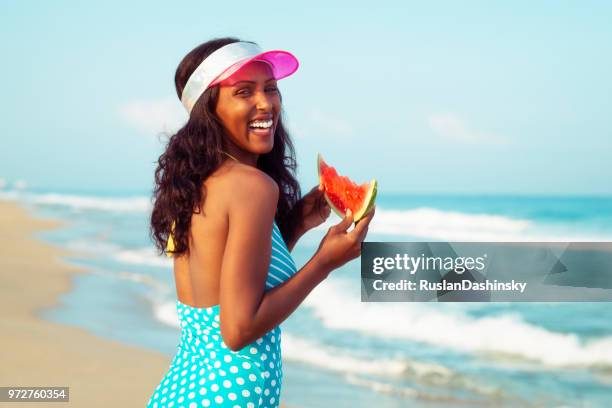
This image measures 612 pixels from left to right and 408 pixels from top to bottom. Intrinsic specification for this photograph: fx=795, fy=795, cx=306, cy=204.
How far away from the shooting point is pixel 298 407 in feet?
18.5

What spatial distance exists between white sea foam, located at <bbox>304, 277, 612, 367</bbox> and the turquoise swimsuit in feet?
19.6

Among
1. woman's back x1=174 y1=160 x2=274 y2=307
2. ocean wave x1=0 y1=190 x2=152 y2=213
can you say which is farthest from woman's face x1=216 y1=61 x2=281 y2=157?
ocean wave x1=0 y1=190 x2=152 y2=213

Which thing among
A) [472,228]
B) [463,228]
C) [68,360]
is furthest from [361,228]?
[472,228]

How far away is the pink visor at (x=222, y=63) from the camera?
82.9 inches

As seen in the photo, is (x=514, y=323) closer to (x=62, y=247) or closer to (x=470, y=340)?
(x=470, y=340)

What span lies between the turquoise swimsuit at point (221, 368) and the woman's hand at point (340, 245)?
5.2 inches

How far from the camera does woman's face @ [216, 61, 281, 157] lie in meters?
2.13

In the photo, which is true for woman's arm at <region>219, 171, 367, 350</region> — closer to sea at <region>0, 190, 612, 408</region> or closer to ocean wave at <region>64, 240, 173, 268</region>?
sea at <region>0, 190, 612, 408</region>

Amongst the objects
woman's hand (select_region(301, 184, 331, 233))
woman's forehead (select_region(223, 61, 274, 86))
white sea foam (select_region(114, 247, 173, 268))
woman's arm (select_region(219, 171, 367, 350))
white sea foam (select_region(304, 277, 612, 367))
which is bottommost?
woman's arm (select_region(219, 171, 367, 350))

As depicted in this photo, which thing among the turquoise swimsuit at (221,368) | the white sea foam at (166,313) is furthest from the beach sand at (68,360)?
the turquoise swimsuit at (221,368)

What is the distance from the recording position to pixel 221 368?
2.04 m

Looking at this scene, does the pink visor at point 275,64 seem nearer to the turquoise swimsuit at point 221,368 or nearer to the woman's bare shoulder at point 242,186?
the woman's bare shoulder at point 242,186

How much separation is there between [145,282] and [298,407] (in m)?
5.74

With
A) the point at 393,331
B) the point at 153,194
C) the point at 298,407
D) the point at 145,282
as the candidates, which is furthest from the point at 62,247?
the point at 153,194
